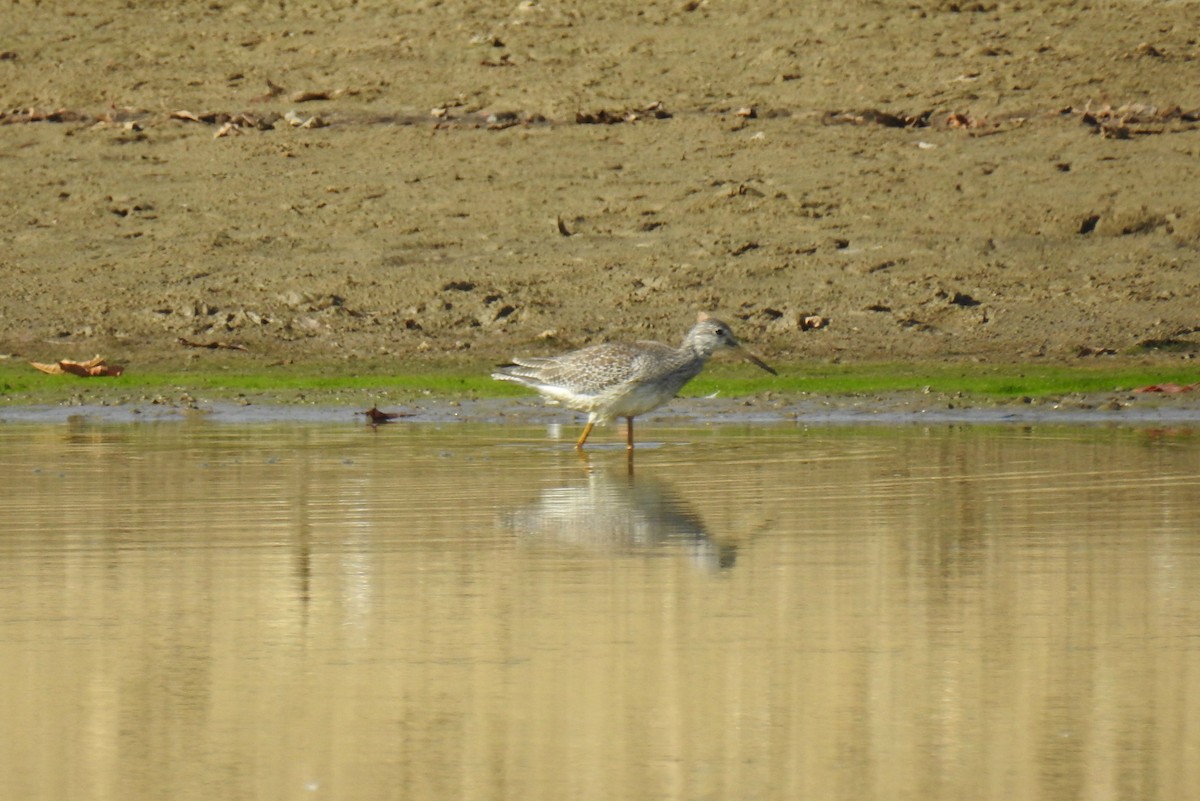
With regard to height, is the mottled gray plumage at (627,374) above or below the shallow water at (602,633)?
above

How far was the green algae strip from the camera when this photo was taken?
15820mm

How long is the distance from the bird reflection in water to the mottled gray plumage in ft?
6.41

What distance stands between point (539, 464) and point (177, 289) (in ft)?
22.2

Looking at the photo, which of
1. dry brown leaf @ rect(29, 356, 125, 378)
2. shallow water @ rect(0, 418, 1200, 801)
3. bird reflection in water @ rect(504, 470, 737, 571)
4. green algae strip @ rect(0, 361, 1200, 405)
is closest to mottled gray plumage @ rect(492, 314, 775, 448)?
shallow water @ rect(0, 418, 1200, 801)

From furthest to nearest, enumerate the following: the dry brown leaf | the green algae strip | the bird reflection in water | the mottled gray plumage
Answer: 1. the dry brown leaf
2. the green algae strip
3. the mottled gray plumage
4. the bird reflection in water

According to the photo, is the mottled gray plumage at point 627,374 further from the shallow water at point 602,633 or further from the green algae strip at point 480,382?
the green algae strip at point 480,382

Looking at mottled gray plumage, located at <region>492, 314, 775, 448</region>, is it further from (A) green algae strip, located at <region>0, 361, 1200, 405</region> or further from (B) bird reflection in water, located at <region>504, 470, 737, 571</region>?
(A) green algae strip, located at <region>0, 361, 1200, 405</region>

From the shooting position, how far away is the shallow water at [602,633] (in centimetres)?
558

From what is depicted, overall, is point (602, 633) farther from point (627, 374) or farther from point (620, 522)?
point (627, 374)

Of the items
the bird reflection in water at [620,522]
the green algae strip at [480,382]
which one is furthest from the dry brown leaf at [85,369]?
the bird reflection in water at [620,522]

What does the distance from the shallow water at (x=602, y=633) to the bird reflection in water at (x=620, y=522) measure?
1.2 inches

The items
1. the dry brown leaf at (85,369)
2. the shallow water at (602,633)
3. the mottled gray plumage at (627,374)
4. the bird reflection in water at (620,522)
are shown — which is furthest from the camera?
the dry brown leaf at (85,369)

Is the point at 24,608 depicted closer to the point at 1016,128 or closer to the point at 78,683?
the point at 78,683

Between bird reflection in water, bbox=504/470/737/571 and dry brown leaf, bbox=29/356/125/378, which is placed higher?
dry brown leaf, bbox=29/356/125/378
